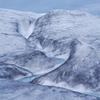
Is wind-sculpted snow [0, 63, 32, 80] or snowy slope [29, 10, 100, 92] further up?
snowy slope [29, 10, 100, 92]

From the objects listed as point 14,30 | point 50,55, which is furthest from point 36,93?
point 14,30

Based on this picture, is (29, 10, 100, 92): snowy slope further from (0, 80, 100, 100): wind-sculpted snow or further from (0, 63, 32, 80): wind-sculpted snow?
(0, 80, 100, 100): wind-sculpted snow

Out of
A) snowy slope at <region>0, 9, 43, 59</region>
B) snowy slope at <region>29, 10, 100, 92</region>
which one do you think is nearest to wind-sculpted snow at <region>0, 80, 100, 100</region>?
snowy slope at <region>29, 10, 100, 92</region>

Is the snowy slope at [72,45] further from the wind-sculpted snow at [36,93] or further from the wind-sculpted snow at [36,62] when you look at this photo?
the wind-sculpted snow at [36,93]

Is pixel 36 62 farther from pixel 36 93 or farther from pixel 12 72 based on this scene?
pixel 36 93

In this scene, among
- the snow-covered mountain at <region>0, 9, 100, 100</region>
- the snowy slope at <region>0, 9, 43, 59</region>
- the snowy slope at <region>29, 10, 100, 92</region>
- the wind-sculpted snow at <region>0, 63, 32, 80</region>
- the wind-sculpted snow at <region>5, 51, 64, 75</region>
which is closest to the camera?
the snow-covered mountain at <region>0, 9, 100, 100</region>

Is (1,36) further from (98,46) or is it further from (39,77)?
(39,77)

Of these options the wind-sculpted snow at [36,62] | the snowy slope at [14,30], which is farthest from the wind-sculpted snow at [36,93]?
the snowy slope at [14,30]
